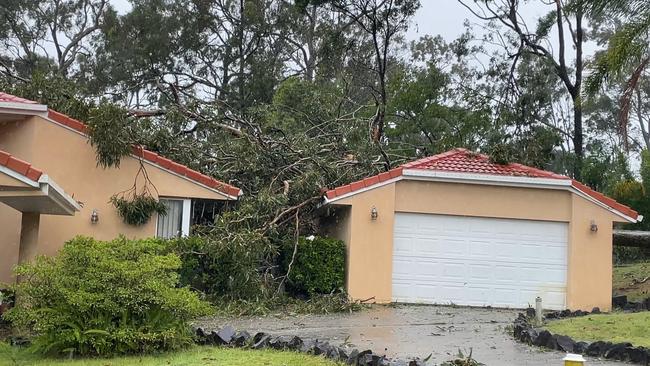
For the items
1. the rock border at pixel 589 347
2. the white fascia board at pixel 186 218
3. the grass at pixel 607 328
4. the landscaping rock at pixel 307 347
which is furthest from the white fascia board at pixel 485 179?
the landscaping rock at pixel 307 347

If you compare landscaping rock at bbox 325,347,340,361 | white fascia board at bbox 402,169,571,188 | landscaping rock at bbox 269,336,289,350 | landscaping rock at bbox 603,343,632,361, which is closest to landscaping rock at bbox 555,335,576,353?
landscaping rock at bbox 603,343,632,361

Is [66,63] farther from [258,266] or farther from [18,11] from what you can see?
[258,266]

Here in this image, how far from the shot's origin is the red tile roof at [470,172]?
1653cm

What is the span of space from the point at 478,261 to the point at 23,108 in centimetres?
1048

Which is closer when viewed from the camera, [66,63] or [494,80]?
[494,80]

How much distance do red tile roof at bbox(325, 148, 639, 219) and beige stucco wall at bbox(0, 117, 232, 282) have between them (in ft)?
12.2

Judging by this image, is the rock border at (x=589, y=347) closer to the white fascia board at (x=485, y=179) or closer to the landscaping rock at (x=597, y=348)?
the landscaping rock at (x=597, y=348)

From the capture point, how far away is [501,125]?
28.0 metres

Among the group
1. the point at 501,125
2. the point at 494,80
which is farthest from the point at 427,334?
the point at 494,80

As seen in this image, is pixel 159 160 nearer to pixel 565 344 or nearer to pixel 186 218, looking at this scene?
pixel 186 218

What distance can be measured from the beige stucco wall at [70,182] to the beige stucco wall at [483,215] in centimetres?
408

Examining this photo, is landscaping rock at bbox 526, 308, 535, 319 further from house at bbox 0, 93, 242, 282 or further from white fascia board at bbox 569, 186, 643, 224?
house at bbox 0, 93, 242, 282

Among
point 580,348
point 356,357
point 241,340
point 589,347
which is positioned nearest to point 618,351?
point 589,347

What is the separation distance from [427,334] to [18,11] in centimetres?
3144
